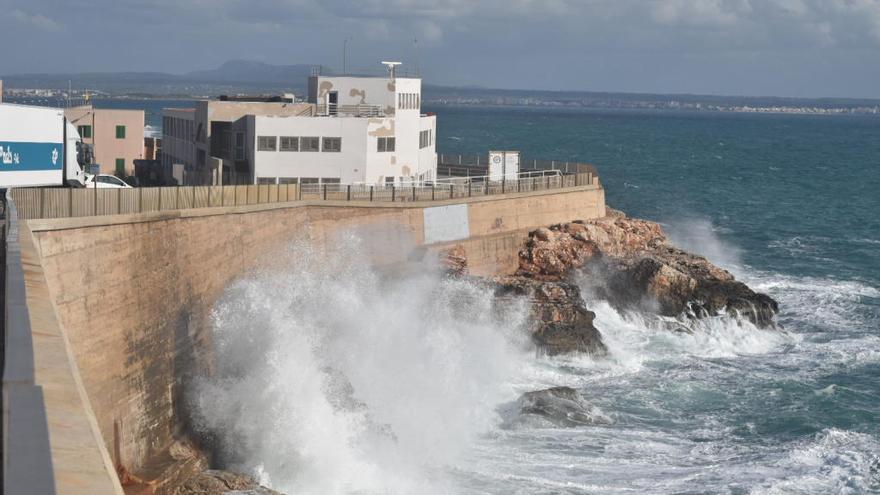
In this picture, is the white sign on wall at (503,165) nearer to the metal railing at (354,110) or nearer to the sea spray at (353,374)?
the metal railing at (354,110)

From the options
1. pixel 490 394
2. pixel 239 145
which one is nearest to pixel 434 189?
pixel 239 145

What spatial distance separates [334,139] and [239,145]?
13.1 feet

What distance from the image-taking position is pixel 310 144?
1778 inches

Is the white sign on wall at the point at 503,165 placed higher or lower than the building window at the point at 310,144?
lower

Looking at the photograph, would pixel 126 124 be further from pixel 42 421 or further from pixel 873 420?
pixel 42 421

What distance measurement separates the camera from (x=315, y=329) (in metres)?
33.5

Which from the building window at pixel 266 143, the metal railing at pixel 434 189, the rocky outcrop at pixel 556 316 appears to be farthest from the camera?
the building window at pixel 266 143

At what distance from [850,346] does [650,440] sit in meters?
15.6

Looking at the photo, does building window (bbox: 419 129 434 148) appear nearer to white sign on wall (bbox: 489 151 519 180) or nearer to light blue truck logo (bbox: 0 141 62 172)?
white sign on wall (bbox: 489 151 519 180)

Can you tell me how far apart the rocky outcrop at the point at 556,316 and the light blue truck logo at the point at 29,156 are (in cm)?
1736

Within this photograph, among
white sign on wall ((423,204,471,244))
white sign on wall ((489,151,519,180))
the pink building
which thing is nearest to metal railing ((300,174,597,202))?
white sign on wall ((423,204,471,244))

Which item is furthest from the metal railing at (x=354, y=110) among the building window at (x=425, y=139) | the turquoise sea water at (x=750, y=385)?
the turquoise sea water at (x=750, y=385)

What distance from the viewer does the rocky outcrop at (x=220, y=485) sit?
22.2 m

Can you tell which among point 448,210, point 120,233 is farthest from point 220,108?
point 120,233
